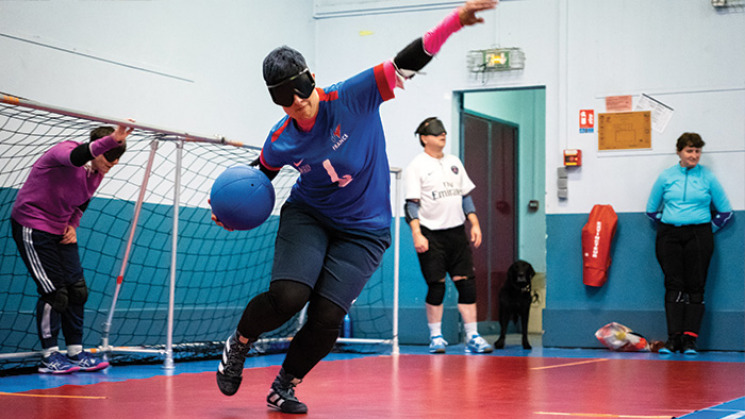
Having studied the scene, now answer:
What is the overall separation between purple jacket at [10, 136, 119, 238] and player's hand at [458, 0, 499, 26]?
3247 millimetres

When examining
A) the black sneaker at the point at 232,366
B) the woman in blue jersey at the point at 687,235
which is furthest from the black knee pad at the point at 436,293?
the black sneaker at the point at 232,366

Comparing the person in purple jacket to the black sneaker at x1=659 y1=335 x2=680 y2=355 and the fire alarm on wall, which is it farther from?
the black sneaker at x1=659 y1=335 x2=680 y2=355

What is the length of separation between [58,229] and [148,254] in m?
1.71

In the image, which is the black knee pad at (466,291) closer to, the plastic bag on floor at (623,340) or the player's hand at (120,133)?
the plastic bag on floor at (623,340)

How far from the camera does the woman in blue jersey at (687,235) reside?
7969mm

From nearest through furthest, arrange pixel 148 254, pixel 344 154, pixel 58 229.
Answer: pixel 344 154, pixel 58 229, pixel 148 254

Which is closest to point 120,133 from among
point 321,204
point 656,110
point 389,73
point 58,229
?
point 58,229

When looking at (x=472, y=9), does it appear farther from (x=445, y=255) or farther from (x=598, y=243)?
(x=598, y=243)

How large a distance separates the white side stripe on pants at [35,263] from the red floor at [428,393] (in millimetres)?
932

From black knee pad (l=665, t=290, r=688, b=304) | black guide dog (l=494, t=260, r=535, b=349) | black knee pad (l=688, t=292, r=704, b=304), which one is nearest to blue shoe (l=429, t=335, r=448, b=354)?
black guide dog (l=494, t=260, r=535, b=349)

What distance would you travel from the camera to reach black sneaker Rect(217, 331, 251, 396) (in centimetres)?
376

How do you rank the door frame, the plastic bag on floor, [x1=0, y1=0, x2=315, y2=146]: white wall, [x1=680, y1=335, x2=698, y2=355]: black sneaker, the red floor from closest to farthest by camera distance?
the red floor, [x1=0, y1=0, x2=315, y2=146]: white wall, [x1=680, y1=335, x2=698, y2=355]: black sneaker, the plastic bag on floor, the door frame

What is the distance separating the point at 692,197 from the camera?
316 inches

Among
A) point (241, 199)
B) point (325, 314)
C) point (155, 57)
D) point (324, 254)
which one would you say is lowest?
point (325, 314)
